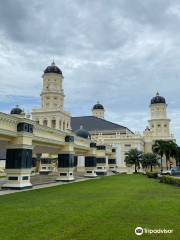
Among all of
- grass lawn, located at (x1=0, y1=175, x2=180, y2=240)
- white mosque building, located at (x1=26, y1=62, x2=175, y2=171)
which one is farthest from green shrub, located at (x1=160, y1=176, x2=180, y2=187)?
white mosque building, located at (x1=26, y1=62, x2=175, y2=171)

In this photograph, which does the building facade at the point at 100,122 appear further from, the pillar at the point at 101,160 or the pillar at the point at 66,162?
the pillar at the point at 66,162

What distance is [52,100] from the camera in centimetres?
6294

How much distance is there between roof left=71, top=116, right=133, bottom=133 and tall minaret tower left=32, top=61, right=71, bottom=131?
16.7 m

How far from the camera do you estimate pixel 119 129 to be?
3086 inches

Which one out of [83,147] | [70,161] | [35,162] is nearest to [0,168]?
[35,162]

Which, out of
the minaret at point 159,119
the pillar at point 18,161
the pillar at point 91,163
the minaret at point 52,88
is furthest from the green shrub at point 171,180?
the minaret at point 159,119

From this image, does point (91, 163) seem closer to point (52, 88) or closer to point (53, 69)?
point (52, 88)

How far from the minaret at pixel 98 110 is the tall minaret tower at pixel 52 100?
27324 millimetres

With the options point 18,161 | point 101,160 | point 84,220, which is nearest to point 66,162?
point 18,161

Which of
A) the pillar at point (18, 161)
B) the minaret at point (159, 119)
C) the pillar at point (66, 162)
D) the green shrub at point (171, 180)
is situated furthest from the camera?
the minaret at point (159, 119)

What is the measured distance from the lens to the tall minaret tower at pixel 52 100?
62.0 meters

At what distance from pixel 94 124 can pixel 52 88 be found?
79.7 ft

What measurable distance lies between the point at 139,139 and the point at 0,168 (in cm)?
3609

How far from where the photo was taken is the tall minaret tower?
6197 centimetres
